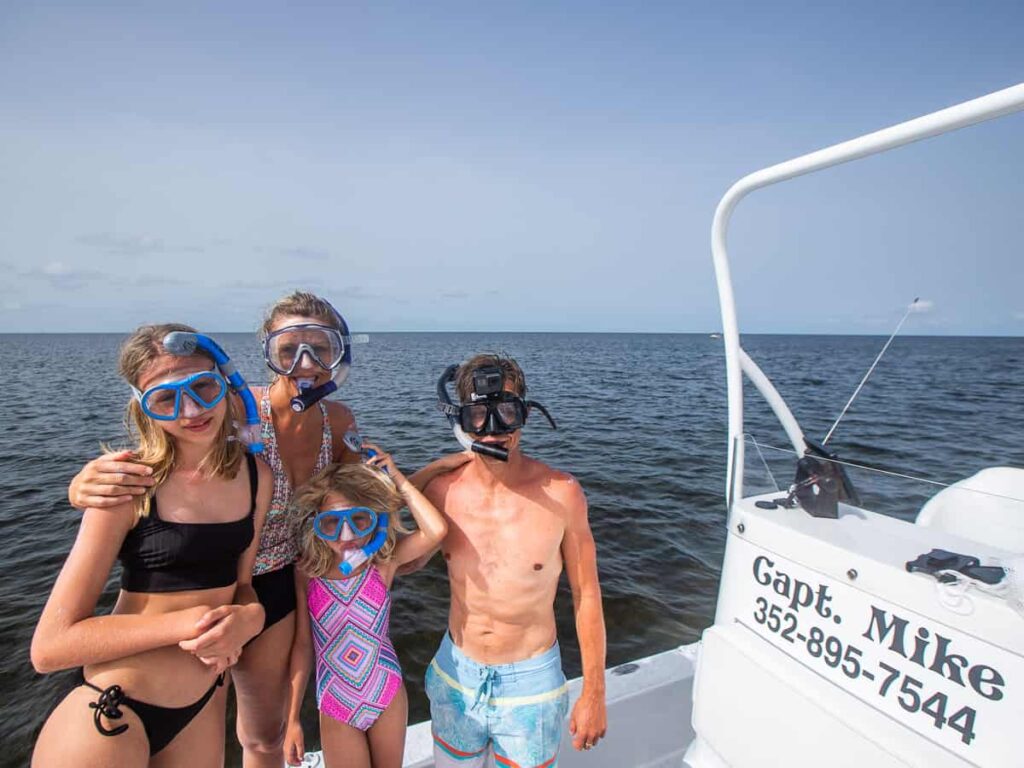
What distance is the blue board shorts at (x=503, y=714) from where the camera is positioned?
90.7 inches

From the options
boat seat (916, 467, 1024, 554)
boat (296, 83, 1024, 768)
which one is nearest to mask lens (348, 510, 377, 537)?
boat (296, 83, 1024, 768)

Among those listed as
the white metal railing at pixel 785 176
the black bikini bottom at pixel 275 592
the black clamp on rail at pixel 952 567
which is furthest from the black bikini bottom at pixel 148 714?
the black clamp on rail at pixel 952 567

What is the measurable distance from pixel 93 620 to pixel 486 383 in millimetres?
1601

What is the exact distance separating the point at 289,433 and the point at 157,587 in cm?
89

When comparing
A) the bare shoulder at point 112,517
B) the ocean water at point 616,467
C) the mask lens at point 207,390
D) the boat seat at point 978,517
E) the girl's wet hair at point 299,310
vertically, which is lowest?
the ocean water at point 616,467

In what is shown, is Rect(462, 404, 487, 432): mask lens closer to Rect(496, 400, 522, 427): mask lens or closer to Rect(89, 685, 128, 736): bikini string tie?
Rect(496, 400, 522, 427): mask lens

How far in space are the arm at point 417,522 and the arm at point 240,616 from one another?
0.47m

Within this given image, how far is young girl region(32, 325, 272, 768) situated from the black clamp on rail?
2.45 metres

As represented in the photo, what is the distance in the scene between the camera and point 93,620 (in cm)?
171

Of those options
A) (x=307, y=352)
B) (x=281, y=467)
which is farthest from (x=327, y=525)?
(x=307, y=352)

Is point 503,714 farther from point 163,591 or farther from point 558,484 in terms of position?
point 163,591

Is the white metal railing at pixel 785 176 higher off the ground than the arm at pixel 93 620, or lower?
higher

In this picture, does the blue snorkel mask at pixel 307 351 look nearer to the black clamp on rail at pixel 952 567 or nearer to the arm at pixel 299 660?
the arm at pixel 299 660

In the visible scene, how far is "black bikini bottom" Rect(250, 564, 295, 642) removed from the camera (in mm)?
2383
